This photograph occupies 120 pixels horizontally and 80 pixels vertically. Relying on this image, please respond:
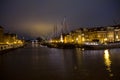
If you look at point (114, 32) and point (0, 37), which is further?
point (0, 37)

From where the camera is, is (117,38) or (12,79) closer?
(12,79)

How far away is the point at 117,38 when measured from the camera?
411 feet

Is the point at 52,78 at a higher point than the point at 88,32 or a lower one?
lower

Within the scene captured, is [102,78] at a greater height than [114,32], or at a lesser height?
lesser

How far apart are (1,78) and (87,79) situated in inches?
262

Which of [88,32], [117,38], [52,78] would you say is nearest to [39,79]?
[52,78]

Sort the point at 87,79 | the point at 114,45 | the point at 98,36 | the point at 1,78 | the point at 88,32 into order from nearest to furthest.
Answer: the point at 87,79, the point at 1,78, the point at 114,45, the point at 98,36, the point at 88,32

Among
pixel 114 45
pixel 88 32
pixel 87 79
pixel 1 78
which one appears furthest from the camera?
pixel 88 32

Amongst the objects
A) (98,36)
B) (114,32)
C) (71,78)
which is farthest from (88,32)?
(71,78)

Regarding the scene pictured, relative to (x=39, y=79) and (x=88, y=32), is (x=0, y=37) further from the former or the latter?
(x=39, y=79)

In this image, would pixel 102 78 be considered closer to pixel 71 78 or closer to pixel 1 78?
pixel 71 78

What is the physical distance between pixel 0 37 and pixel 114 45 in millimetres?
83930

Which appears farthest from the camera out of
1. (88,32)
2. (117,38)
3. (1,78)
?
(88,32)

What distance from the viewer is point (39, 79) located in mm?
16891
